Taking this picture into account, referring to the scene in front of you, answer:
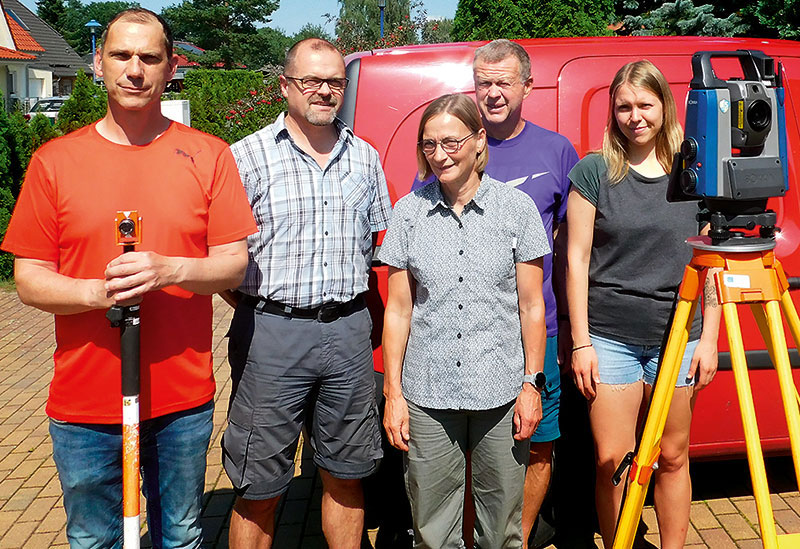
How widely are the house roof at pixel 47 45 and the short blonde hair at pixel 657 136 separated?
41.2 m

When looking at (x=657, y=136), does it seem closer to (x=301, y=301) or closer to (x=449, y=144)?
(x=449, y=144)

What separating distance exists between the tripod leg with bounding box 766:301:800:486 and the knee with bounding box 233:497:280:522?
1741mm

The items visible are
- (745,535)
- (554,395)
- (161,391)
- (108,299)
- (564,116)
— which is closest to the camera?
(108,299)

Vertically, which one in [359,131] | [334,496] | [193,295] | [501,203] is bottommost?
[334,496]

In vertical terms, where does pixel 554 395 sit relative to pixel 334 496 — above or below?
above

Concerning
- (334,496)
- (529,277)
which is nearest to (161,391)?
(334,496)

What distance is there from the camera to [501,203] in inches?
104

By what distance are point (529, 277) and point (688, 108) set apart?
72 cm

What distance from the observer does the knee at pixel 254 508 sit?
115 inches

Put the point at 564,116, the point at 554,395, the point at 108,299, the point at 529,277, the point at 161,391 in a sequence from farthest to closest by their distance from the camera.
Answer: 1. the point at 564,116
2. the point at 554,395
3. the point at 529,277
4. the point at 161,391
5. the point at 108,299

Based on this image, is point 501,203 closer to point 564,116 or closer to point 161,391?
point 564,116

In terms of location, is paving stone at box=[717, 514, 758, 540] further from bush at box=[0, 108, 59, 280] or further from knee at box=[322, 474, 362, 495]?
bush at box=[0, 108, 59, 280]

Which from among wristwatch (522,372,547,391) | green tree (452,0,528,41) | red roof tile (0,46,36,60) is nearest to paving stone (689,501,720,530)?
wristwatch (522,372,547,391)

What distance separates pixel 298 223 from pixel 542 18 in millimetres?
11651
